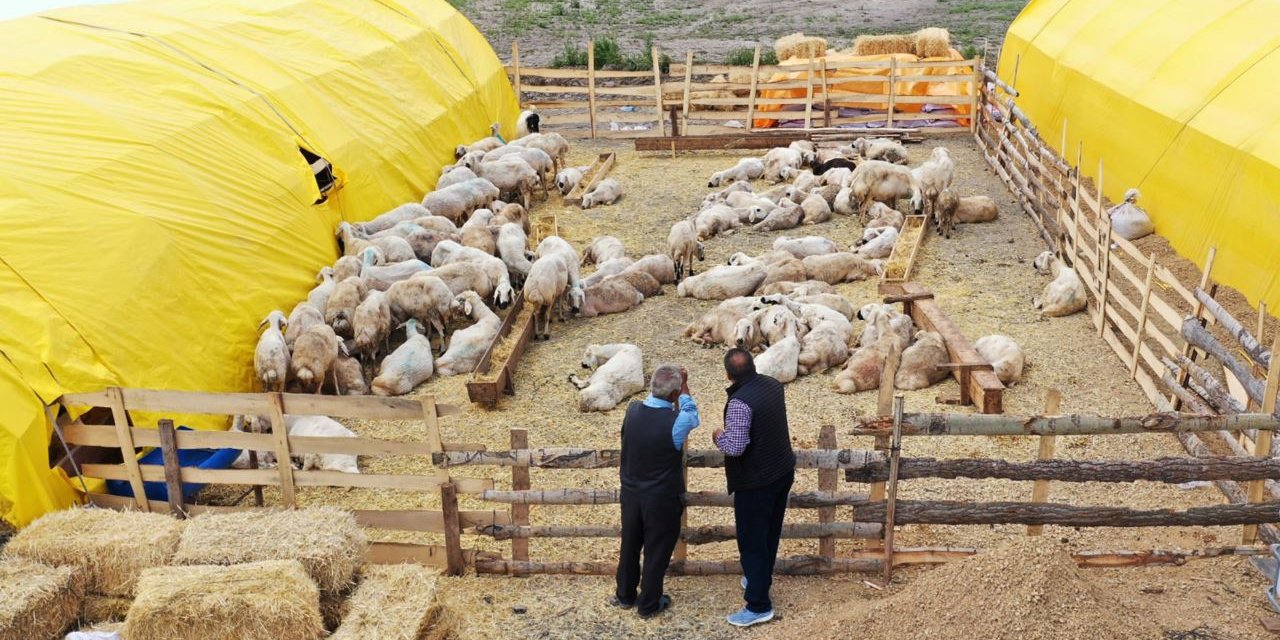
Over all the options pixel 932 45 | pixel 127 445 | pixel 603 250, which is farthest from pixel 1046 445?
pixel 932 45

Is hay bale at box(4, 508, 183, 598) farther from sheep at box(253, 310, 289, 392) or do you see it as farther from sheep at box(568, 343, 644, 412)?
sheep at box(568, 343, 644, 412)

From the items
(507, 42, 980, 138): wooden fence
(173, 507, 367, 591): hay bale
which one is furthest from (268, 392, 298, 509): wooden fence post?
(507, 42, 980, 138): wooden fence

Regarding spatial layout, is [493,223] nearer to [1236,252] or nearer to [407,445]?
[407,445]

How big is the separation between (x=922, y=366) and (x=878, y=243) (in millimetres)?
4230

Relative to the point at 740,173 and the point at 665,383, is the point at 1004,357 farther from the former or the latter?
the point at 740,173

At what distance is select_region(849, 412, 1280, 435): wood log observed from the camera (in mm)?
7297

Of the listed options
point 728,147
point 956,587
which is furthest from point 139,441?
point 728,147

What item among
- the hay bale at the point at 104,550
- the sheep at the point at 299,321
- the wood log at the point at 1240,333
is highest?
the wood log at the point at 1240,333

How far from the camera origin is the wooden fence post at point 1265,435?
7.46 m

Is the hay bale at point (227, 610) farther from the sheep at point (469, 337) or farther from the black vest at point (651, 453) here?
the sheep at point (469, 337)

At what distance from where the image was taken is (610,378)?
11.1 metres

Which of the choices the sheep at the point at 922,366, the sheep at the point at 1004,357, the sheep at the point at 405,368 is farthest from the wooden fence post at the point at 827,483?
the sheep at the point at 405,368

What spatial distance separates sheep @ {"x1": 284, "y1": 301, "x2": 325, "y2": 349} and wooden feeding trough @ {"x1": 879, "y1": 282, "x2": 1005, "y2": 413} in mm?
6504

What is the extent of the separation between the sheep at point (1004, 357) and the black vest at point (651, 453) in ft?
16.5
